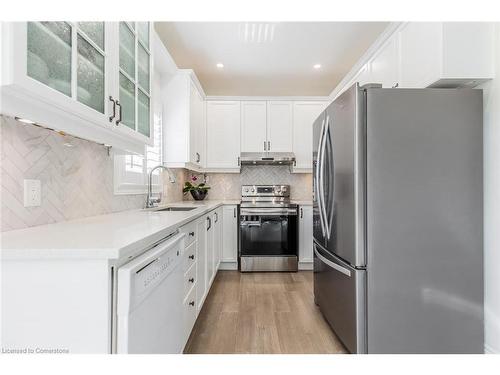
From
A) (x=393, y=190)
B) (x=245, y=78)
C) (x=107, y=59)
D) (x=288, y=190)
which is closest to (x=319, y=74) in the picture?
(x=245, y=78)

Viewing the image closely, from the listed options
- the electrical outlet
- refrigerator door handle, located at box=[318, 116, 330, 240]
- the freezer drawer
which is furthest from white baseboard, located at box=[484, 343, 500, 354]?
the electrical outlet

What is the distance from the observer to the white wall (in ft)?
5.32

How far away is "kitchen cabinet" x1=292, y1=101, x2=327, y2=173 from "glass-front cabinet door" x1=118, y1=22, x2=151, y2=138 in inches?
94.2

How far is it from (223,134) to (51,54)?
2.98 m

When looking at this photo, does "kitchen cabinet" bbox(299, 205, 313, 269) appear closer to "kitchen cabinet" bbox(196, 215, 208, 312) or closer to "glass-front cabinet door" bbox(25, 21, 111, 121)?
"kitchen cabinet" bbox(196, 215, 208, 312)

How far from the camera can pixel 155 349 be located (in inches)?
43.4

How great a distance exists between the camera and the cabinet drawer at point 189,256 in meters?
1.74

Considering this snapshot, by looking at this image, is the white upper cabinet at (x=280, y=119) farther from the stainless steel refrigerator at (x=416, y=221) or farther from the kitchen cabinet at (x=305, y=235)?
the stainless steel refrigerator at (x=416, y=221)

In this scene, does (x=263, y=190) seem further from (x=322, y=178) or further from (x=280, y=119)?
(x=322, y=178)

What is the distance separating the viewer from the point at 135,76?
5.67 feet

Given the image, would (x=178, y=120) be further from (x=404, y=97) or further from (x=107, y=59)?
(x=404, y=97)

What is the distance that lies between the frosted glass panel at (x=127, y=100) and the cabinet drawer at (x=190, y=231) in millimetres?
690

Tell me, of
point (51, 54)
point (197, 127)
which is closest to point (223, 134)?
point (197, 127)

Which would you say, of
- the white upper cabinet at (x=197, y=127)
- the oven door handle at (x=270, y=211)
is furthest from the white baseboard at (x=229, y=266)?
the white upper cabinet at (x=197, y=127)
